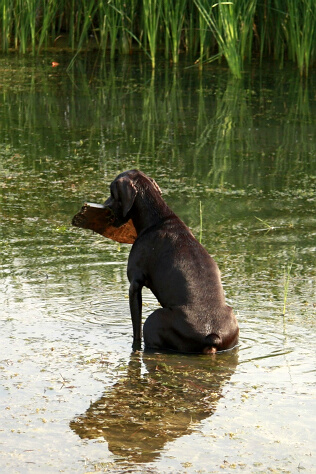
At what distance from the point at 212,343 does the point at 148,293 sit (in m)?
1.27

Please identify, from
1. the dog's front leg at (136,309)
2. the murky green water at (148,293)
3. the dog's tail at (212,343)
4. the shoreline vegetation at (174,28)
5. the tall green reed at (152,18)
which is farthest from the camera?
the tall green reed at (152,18)

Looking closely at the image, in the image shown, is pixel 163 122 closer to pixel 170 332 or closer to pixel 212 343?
pixel 170 332

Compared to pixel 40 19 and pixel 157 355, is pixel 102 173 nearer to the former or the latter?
pixel 157 355

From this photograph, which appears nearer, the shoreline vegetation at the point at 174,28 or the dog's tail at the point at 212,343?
the dog's tail at the point at 212,343

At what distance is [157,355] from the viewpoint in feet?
17.0

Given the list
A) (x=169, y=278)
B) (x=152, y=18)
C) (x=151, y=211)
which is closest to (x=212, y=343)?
(x=169, y=278)

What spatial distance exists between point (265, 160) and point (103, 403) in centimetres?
586

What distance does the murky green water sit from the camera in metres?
4.05

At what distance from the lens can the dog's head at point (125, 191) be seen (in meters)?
5.43

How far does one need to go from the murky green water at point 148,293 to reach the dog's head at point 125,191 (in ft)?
2.19

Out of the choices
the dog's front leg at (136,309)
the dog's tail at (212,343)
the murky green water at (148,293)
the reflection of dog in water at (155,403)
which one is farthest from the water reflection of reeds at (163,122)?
the reflection of dog in water at (155,403)

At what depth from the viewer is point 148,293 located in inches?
245

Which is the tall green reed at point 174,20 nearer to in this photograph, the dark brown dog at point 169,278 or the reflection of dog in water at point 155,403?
the dark brown dog at point 169,278

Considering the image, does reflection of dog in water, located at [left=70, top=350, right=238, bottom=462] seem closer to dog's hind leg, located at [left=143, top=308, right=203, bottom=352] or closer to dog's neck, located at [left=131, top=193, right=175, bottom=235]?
dog's hind leg, located at [left=143, top=308, right=203, bottom=352]
